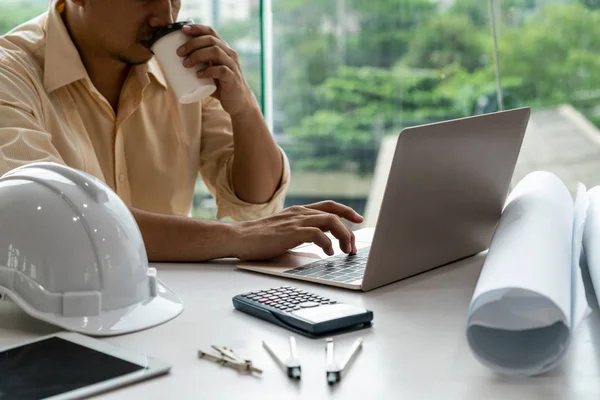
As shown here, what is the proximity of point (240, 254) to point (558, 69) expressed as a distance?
2.08 metres

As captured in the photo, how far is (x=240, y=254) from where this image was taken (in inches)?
54.8

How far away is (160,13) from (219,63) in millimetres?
185

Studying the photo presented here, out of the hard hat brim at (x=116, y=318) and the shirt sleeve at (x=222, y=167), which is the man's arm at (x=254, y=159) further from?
the hard hat brim at (x=116, y=318)

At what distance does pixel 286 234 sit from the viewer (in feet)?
4.50

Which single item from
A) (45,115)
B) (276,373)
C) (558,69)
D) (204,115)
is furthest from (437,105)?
(276,373)

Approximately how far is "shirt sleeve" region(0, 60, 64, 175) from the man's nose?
290 mm

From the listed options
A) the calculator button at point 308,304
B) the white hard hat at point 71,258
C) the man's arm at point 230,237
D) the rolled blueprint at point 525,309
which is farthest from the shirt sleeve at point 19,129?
the rolled blueprint at point 525,309

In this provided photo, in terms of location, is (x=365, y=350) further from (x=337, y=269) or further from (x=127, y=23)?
(x=127, y=23)

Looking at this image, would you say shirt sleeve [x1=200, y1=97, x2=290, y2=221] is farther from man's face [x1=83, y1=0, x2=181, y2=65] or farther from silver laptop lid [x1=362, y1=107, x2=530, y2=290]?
silver laptop lid [x1=362, y1=107, x2=530, y2=290]

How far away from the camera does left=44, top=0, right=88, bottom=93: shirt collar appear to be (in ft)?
5.57

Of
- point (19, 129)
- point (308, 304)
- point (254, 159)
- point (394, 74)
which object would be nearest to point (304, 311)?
point (308, 304)

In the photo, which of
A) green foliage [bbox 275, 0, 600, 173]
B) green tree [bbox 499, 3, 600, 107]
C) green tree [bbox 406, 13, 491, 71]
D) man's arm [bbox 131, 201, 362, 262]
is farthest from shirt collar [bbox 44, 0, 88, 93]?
green tree [bbox 499, 3, 600, 107]

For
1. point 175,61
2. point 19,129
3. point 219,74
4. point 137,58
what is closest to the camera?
point 19,129

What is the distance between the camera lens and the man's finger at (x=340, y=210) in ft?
4.99
